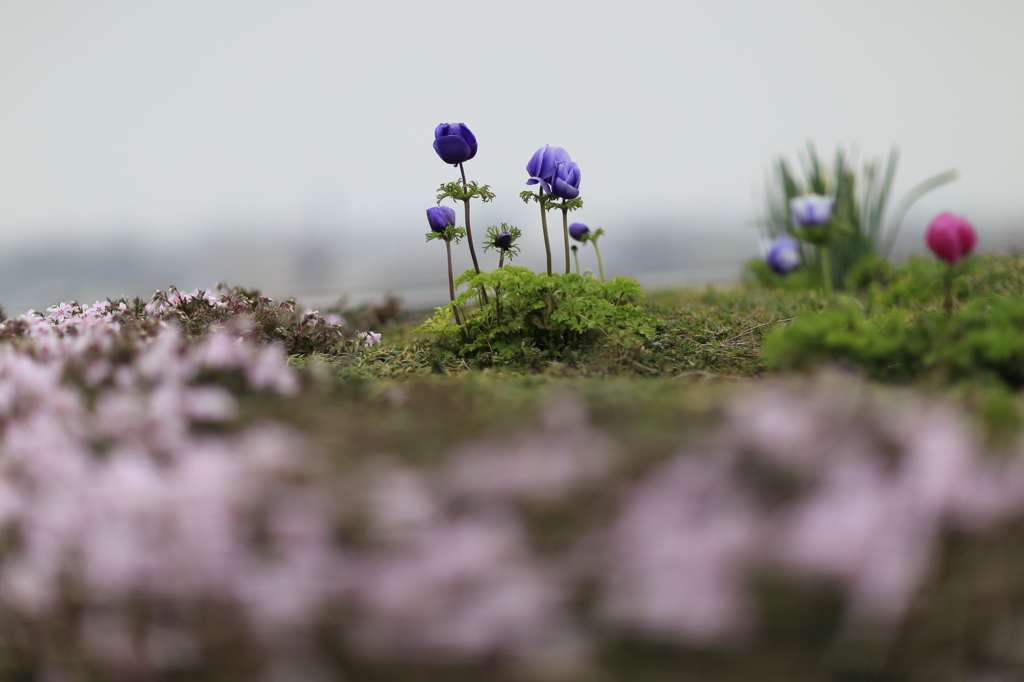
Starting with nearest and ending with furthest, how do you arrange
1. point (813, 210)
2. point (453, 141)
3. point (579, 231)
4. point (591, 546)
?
point (591, 546) < point (813, 210) < point (453, 141) < point (579, 231)

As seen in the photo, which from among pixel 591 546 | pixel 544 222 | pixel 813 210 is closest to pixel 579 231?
pixel 544 222

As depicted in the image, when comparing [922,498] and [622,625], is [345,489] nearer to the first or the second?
[622,625]

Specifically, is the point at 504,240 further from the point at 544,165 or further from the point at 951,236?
the point at 951,236

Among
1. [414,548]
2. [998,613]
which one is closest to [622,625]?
[414,548]

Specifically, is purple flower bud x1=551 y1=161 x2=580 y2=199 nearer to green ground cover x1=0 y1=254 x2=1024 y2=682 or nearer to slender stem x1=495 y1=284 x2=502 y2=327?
slender stem x1=495 y1=284 x2=502 y2=327

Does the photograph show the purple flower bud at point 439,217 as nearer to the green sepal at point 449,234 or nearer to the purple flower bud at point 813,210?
the green sepal at point 449,234

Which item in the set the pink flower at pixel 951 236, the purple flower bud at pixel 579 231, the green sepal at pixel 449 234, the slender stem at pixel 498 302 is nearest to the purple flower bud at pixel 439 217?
Result: the green sepal at pixel 449 234
